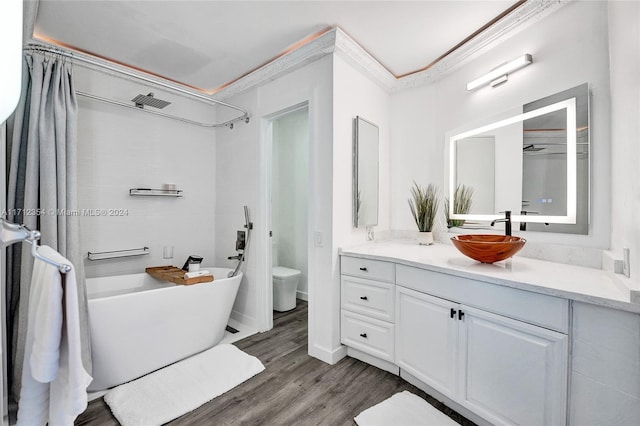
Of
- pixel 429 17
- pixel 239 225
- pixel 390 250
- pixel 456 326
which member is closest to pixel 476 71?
pixel 429 17

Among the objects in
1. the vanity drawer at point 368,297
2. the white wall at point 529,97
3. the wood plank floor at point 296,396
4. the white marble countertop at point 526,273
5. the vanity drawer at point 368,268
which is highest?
the white wall at point 529,97

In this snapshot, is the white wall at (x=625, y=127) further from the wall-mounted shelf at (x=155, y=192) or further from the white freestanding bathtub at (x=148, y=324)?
the wall-mounted shelf at (x=155, y=192)

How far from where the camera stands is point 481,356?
1.49 m

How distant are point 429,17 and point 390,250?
1707 mm

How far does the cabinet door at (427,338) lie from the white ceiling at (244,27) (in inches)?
75.4

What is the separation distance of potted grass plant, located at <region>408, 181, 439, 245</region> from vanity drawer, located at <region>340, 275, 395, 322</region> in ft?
2.34

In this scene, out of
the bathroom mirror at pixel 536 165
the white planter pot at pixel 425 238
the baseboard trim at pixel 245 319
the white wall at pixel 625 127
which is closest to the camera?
the white wall at pixel 625 127

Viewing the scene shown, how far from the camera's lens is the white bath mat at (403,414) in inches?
62.2

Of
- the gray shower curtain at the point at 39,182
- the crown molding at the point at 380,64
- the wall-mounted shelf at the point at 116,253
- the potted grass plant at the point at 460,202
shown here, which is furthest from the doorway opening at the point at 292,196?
the gray shower curtain at the point at 39,182

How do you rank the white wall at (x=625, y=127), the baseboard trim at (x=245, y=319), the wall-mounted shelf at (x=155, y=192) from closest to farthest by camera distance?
the white wall at (x=625, y=127) → the wall-mounted shelf at (x=155, y=192) → the baseboard trim at (x=245, y=319)

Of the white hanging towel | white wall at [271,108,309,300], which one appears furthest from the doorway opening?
the white hanging towel

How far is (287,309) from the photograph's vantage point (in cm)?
335

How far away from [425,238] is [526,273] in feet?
3.30

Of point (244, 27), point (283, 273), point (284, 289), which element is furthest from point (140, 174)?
point (284, 289)
